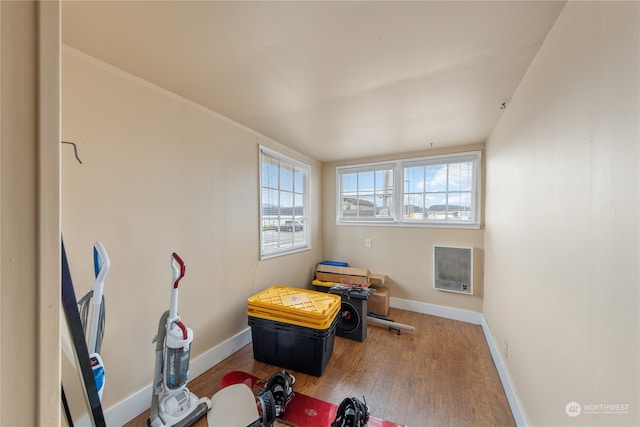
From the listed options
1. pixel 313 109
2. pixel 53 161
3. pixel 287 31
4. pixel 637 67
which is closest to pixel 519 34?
pixel 637 67

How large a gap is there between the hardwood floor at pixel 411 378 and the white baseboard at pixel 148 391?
47mm

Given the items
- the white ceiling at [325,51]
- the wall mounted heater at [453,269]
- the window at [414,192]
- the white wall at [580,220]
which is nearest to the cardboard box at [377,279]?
the wall mounted heater at [453,269]

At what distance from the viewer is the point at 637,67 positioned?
0.70m

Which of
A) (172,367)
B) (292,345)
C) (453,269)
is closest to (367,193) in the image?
(453,269)

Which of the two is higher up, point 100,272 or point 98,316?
point 100,272

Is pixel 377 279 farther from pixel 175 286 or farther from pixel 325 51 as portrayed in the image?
pixel 325 51

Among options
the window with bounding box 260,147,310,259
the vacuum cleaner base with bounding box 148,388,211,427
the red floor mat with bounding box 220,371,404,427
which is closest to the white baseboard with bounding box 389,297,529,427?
the red floor mat with bounding box 220,371,404,427

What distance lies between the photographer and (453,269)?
10.2 ft

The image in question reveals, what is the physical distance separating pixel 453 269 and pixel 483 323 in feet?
2.21

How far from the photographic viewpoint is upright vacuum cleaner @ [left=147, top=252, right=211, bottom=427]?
4.62 ft

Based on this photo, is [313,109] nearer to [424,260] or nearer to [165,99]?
[165,99]

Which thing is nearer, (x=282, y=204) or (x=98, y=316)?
(x=98, y=316)

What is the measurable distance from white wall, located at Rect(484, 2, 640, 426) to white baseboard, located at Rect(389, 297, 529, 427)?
0.37ft

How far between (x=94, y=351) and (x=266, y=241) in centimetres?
174
